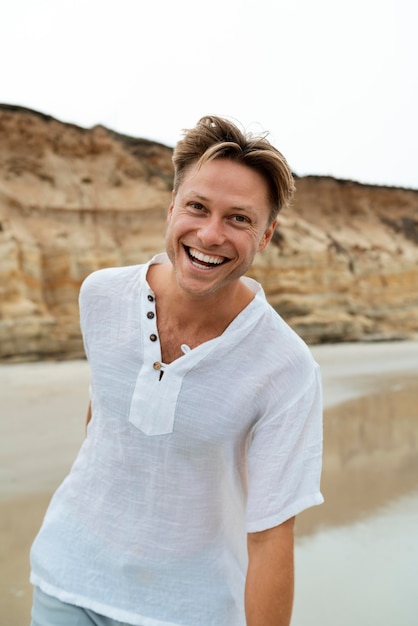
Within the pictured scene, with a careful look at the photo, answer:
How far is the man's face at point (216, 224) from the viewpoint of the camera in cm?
155

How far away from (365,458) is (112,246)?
1137 cm

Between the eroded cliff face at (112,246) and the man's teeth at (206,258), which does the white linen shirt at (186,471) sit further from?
the eroded cliff face at (112,246)

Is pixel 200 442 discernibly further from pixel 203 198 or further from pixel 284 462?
pixel 203 198

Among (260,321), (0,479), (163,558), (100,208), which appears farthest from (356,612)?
(100,208)

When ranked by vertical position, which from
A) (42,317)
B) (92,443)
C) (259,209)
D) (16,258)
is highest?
(259,209)

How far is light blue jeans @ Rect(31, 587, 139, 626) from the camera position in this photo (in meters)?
1.57

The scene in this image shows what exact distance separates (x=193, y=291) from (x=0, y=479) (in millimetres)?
4263

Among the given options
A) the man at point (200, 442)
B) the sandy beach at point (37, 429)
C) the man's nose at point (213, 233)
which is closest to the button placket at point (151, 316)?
the man at point (200, 442)

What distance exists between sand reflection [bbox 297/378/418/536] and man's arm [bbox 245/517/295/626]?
303 cm

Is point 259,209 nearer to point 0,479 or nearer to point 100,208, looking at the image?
point 0,479

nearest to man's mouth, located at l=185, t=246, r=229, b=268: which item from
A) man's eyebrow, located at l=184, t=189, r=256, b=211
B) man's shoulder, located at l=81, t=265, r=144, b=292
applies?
man's eyebrow, located at l=184, t=189, r=256, b=211

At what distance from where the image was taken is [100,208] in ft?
55.2

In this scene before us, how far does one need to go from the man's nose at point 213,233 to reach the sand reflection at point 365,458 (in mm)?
3346

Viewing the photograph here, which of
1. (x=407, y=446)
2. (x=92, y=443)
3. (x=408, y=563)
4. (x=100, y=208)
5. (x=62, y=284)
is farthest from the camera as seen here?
(x=100, y=208)
